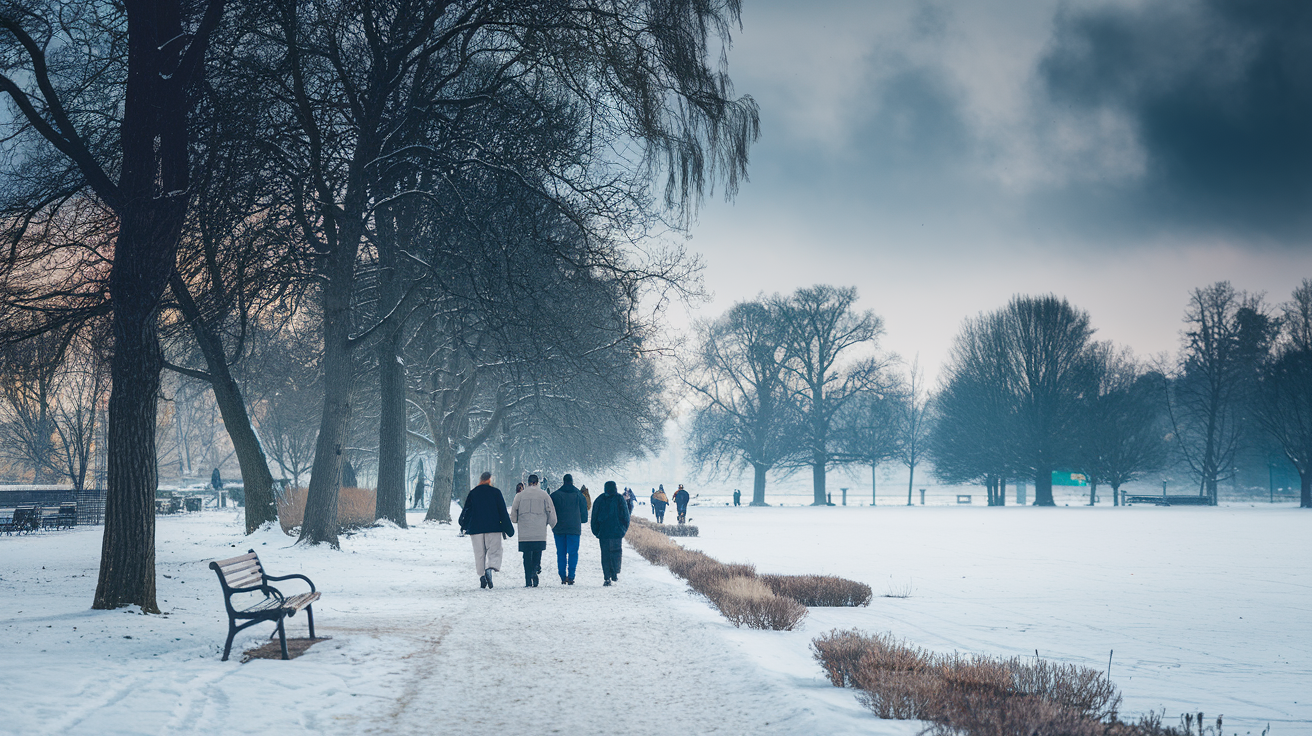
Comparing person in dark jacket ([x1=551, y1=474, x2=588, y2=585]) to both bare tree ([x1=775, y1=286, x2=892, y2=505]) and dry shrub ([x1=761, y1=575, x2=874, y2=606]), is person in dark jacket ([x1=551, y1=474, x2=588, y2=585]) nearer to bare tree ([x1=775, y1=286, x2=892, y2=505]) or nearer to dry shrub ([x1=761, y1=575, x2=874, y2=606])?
dry shrub ([x1=761, y1=575, x2=874, y2=606])

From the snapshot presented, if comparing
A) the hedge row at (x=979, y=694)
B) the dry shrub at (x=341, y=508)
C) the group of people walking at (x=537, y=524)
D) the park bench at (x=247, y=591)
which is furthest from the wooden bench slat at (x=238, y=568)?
the dry shrub at (x=341, y=508)

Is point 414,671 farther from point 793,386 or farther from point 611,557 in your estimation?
point 793,386

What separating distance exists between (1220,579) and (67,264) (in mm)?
19610

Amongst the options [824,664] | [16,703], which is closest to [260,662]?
[16,703]

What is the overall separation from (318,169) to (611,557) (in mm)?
7238

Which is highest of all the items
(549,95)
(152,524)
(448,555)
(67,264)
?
(549,95)

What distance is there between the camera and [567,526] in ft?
46.9

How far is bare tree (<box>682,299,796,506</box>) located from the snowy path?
1708 inches

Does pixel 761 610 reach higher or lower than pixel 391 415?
lower

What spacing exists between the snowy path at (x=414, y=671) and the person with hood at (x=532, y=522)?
144cm

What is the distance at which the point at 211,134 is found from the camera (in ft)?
32.6

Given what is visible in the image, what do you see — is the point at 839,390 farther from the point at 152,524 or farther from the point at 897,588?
the point at 152,524

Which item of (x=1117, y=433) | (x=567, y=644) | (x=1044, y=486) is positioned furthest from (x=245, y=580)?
(x=1044, y=486)

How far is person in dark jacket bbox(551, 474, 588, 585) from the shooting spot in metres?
14.2
